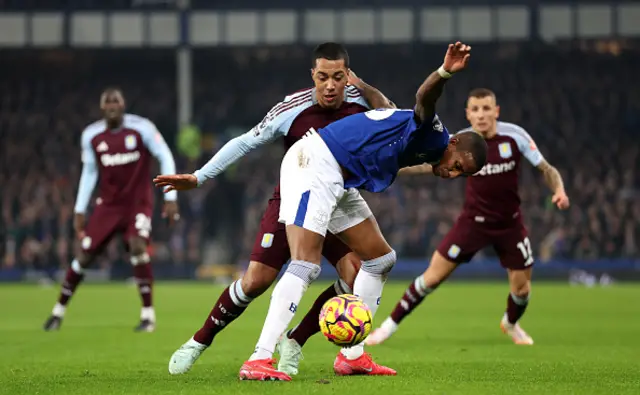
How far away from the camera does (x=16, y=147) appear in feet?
121

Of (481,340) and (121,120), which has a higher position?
(121,120)

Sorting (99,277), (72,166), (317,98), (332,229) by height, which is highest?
(317,98)

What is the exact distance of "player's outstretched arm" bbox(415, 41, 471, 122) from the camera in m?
6.93

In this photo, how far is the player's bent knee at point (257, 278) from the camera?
7.87m

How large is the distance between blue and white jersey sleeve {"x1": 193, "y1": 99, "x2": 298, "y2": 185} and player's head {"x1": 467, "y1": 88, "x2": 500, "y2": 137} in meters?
4.04

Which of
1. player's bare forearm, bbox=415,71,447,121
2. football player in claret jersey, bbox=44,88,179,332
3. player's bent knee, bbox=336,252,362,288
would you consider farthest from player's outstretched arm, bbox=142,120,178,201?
player's bare forearm, bbox=415,71,447,121

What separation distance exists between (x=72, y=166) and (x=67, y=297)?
22.5 metres

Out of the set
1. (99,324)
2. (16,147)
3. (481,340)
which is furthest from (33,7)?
(481,340)

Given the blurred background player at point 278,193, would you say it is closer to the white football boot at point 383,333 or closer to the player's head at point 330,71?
the player's head at point 330,71

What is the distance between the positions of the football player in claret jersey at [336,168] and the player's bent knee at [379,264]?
0.50 meters

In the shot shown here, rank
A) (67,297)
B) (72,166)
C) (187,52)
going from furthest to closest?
1. (187,52)
2. (72,166)
3. (67,297)

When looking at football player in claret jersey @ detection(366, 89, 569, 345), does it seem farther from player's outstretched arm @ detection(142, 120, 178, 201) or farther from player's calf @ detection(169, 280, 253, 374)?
player's calf @ detection(169, 280, 253, 374)

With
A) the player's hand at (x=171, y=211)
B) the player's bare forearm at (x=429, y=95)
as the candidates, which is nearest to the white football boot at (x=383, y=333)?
the player's hand at (x=171, y=211)

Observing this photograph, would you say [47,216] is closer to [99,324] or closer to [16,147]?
[16,147]
